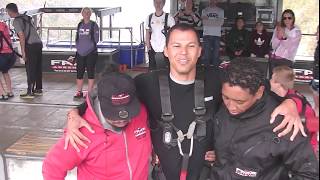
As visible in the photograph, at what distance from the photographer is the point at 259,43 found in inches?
362

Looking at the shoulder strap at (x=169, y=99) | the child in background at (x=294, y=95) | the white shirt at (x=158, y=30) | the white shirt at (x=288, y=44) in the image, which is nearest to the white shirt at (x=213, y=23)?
the white shirt at (x=288, y=44)

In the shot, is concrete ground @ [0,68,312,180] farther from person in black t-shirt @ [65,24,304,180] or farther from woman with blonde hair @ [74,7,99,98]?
person in black t-shirt @ [65,24,304,180]

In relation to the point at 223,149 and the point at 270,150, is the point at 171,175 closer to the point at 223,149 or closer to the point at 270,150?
the point at 223,149

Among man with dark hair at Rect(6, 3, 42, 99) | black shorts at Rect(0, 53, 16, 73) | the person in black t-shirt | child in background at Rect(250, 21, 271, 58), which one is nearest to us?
the person in black t-shirt

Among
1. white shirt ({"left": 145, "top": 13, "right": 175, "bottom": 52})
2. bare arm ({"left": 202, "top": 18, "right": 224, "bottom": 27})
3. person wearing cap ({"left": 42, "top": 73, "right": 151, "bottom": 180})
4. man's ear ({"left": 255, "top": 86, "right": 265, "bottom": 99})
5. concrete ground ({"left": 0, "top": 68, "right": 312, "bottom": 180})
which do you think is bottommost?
concrete ground ({"left": 0, "top": 68, "right": 312, "bottom": 180})

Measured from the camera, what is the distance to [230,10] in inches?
432

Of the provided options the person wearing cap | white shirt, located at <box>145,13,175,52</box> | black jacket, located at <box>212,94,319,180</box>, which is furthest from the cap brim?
white shirt, located at <box>145,13,175,52</box>

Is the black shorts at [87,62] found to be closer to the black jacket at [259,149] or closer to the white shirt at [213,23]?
the white shirt at [213,23]

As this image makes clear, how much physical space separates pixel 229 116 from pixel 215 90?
9.8 inches

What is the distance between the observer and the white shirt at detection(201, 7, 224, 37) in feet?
29.5

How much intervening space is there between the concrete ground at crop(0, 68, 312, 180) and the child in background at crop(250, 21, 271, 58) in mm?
1094

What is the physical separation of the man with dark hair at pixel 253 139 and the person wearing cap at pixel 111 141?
47cm

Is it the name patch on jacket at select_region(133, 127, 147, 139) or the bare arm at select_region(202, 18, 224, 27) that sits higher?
the bare arm at select_region(202, 18, 224, 27)

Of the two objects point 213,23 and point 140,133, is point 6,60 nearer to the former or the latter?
point 213,23
